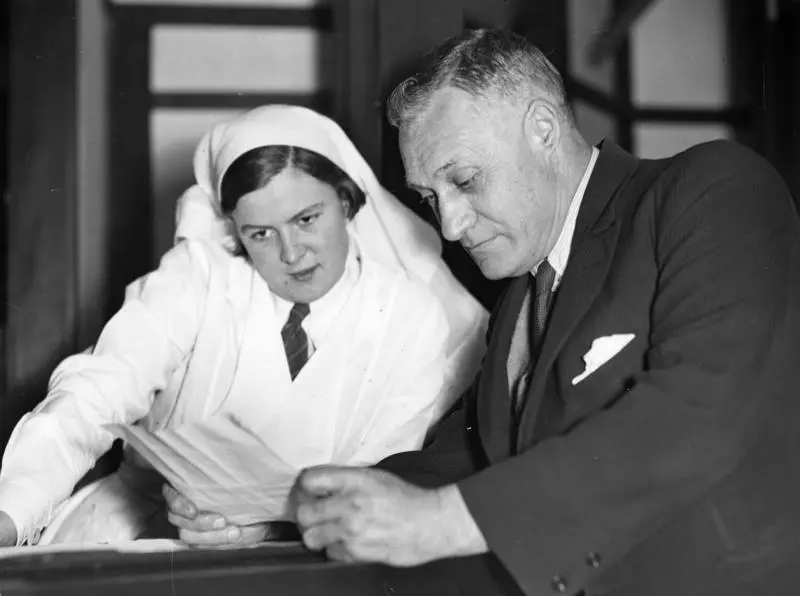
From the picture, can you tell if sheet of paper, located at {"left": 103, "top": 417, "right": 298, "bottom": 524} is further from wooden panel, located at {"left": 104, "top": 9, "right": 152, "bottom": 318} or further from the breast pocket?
wooden panel, located at {"left": 104, "top": 9, "right": 152, "bottom": 318}

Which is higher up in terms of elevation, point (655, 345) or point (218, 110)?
point (218, 110)

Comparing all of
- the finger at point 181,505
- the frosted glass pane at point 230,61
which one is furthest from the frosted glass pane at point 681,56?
the finger at point 181,505

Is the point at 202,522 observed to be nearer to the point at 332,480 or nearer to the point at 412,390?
the point at 332,480

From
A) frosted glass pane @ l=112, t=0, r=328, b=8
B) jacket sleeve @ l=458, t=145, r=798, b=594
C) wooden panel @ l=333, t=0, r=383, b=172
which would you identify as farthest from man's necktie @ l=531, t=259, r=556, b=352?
frosted glass pane @ l=112, t=0, r=328, b=8

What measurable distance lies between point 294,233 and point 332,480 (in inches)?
31.5

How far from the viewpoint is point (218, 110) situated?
1776 millimetres

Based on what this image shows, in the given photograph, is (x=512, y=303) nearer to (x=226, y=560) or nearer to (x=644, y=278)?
(x=644, y=278)

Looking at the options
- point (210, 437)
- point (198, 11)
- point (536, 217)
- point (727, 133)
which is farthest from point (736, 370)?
point (198, 11)

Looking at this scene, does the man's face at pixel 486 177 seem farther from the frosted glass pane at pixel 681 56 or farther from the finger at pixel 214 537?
the frosted glass pane at pixel 681 56

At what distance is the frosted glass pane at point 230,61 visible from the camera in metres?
1.80

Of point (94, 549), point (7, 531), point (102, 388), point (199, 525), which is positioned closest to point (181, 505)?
point (199, 525)

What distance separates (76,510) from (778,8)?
167 cm

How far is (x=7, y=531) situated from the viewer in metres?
1.23

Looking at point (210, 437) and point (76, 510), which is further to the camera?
point (76, 510)
